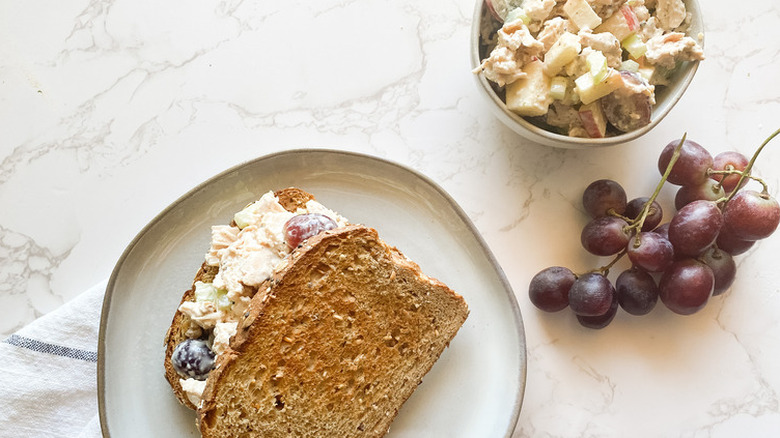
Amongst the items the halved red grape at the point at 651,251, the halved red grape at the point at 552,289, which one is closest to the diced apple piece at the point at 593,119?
the halved red grape at the point at 651,251

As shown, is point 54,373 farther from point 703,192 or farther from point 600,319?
point 703,192

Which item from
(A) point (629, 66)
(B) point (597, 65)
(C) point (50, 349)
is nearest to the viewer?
(B) point (597, 65)

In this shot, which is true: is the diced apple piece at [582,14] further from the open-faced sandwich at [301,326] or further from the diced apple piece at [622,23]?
the open-faced sandwich at [301,326]

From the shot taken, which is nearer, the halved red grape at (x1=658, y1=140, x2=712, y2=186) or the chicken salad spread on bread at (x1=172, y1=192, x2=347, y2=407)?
the chicken salad spread on bread at (x1=172, y1=192, x2=347, y2=407)

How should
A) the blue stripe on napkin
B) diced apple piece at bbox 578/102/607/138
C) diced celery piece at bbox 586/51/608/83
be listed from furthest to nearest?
1. the blue stripe on napkin
2. diced apple piece at bbox 578/102/607/138
3. diced celery piece at bbox 586/51/608/83

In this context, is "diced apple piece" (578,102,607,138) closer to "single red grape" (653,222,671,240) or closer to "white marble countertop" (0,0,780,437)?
"white marble countertop" (0,0,780,437)

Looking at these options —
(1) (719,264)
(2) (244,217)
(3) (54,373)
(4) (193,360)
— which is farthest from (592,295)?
(3) (54,373)

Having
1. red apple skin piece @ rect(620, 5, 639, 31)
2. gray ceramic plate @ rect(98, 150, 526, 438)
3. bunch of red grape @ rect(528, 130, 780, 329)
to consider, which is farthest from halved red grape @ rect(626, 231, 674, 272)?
red apple skin piece @ rect(620, 5, 639, 31)

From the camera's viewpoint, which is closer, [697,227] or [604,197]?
[697,227]
